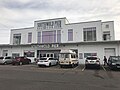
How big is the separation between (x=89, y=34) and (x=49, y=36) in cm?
913

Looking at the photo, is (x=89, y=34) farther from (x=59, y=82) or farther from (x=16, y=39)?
(x=59, y=82)

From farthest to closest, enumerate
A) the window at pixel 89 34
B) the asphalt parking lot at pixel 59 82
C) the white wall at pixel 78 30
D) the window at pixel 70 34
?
1. the window at pixel 70 34
2. the window at pixel 89 34
3. the white wall at pixel 78 30
4. the asphalt parking lot at pixel 59 82

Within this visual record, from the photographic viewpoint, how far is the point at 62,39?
30.4m

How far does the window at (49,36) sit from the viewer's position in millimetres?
31438

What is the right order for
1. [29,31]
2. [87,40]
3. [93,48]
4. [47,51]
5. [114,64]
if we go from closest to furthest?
1. [114,64]
2. [93,48]
3. [87,40]
4. [47,51]
5. [29,31]

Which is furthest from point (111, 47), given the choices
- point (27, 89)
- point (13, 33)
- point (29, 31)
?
point (13, 33)

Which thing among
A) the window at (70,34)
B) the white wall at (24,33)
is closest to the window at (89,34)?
the window at (70,34)

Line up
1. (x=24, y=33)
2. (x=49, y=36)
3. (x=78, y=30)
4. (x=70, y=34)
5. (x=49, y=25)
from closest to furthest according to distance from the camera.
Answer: (x=78, y=30)
(x=70, y=34)
(x=49, y=36)
(x=49, y=25)
(x=24, y=33)

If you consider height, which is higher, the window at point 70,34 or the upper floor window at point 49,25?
the upper floor window at point 49,25

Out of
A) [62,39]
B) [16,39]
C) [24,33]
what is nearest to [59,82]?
[62,39]

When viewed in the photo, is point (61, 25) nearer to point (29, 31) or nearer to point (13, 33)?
point (29, 31)

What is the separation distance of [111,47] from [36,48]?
1633cm

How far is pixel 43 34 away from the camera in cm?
3234

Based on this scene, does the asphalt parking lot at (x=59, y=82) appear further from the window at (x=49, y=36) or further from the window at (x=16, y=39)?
the window at (x=16, y=39)
